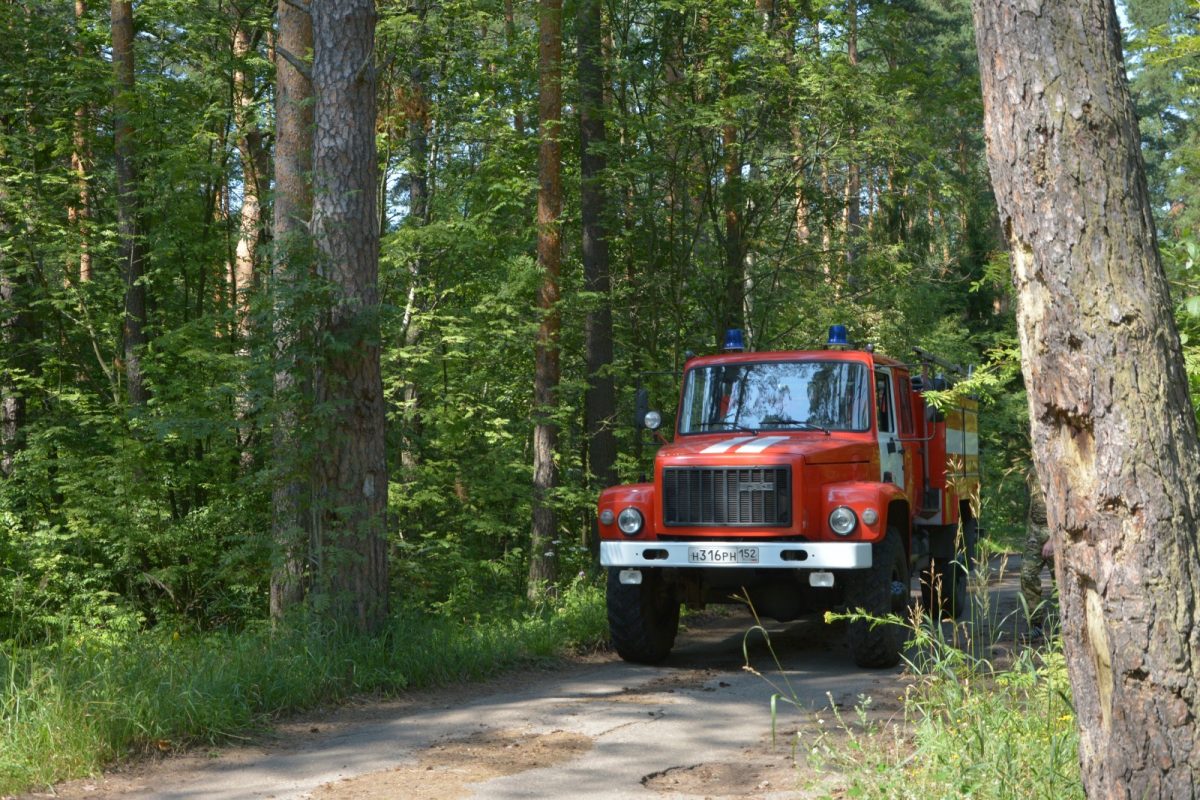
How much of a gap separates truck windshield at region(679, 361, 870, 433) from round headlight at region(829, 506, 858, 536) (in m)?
1.11

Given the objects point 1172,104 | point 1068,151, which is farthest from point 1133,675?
point 1172,104

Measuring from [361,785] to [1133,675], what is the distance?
3687mm

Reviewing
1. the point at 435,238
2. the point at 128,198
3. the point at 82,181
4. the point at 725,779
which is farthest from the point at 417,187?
the point at 725,779

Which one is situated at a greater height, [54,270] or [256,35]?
[256,35]

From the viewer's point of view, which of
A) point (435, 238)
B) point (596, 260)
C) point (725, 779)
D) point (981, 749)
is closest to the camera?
point (981, 749)

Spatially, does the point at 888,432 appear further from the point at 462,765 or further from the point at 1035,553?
the point at 462,765

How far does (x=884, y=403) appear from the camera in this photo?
10.9 metres

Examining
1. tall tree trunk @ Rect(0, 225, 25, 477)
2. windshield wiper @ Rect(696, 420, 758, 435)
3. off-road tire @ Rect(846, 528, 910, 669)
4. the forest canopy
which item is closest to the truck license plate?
off-road tire @ Rect(846, 528, 910, 669)

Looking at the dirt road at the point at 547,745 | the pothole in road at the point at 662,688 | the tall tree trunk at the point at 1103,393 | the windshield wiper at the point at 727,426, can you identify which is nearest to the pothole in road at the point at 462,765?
the dirt road at the point at 547,745

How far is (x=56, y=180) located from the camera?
1502cm

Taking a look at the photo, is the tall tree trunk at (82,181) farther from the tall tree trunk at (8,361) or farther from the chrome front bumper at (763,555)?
the chrome front bumper at (763,555)

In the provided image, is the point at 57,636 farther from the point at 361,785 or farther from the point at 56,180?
the point at 361,785

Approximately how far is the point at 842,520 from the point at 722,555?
3.21ft

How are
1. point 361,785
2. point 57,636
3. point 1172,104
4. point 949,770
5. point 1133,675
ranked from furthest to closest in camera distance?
point 1172,104, point 57,636, point 361,785, point 949,770, point 1133,675
